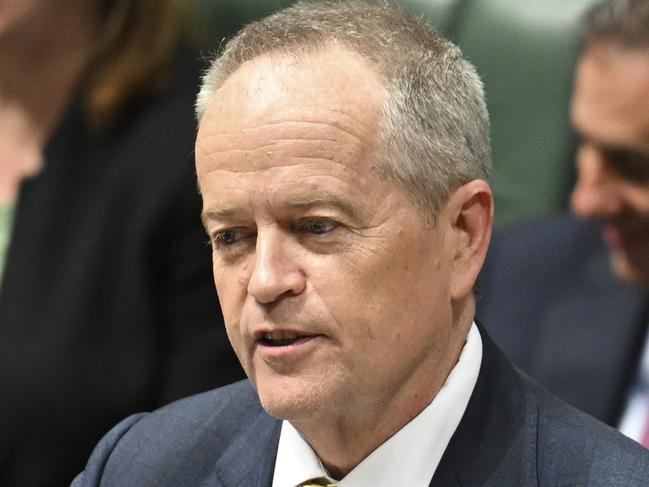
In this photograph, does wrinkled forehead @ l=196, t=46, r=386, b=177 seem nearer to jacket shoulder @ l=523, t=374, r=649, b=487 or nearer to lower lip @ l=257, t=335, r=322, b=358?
lower lip @ l=257, t=335, r=322, b=358

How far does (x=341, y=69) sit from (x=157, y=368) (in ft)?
3.25

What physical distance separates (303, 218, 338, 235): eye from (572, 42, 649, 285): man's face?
100 centimetres

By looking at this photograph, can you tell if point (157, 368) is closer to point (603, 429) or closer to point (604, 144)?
point (604, 144)

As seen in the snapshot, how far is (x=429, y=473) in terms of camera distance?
1.46 meters

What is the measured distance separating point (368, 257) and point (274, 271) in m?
0.10

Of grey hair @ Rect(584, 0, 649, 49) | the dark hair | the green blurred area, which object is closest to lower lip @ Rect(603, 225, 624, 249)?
the green blurred area

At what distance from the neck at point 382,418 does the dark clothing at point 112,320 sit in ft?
2.49

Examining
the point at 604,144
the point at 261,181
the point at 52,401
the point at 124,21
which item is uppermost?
the point at 261,181

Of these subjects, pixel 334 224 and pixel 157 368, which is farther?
pixel 157 368

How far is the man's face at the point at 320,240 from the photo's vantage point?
4.53 feet

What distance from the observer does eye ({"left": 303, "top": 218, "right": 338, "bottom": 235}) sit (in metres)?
1.40

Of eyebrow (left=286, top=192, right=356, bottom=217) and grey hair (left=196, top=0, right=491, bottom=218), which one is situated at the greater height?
grey hair (left=196, top=0, right=491, bottom=218)

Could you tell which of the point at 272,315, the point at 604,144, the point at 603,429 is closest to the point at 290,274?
the point at 272,315

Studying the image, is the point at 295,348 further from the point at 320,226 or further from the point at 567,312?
the point at 567,312
